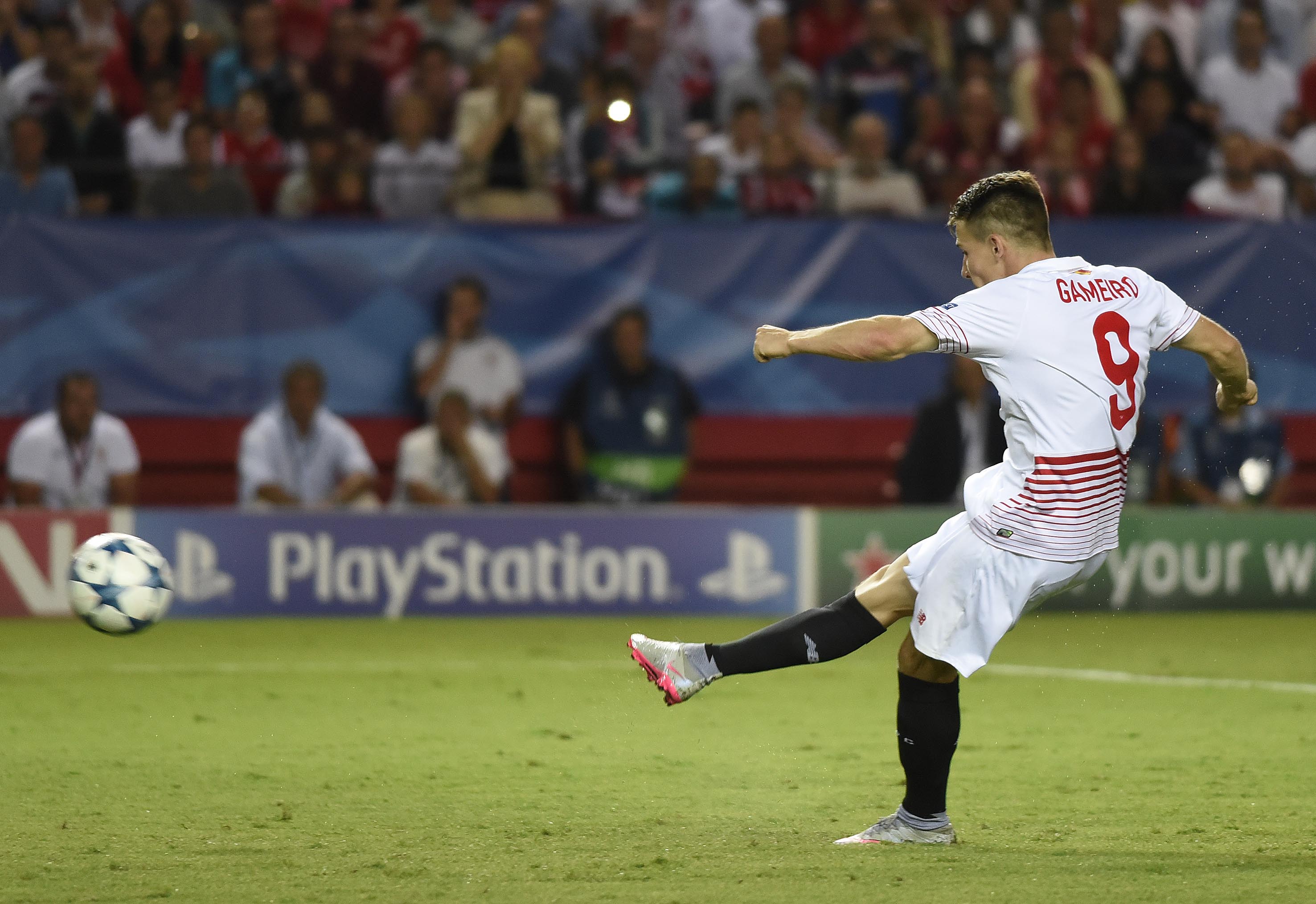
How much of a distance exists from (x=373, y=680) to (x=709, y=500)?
4.73 meters

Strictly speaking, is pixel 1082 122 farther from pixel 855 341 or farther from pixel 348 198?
pixel 855 341

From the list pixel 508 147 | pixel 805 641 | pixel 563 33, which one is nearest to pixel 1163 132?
pixel 563 33

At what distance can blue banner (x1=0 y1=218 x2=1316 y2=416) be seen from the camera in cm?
1320

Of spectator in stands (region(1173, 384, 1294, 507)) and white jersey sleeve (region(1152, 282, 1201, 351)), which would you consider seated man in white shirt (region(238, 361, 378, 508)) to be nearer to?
spectator in stands (region(1173, 384, 1294, 507))

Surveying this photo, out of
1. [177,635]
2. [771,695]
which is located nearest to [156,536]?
[177,635]

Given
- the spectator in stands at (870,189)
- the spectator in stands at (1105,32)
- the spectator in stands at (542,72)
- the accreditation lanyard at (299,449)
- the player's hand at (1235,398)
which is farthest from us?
the spectator in stands at (1105,32)

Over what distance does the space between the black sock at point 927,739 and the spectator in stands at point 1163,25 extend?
454 inches

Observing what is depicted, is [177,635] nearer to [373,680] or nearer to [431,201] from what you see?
[373,680]

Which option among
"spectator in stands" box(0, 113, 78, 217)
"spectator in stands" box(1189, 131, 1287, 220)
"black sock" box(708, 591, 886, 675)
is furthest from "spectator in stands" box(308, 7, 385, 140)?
"black sock" box(708, 591, 886, 675)

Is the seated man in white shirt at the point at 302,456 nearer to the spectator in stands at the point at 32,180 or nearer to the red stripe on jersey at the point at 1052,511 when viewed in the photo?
the spectator in stands at the point at 32,180

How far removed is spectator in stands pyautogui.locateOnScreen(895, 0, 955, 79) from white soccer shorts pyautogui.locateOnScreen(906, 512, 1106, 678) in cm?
1053

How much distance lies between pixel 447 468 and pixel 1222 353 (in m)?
8.09

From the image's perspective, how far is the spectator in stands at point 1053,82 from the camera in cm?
1517

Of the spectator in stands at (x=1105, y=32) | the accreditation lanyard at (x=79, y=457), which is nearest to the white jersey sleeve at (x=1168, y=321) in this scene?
the accreditation lanyard at (x=79, y=457)
